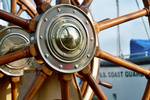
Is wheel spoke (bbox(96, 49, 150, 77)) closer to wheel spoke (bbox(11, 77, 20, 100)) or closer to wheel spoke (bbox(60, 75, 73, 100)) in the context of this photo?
wheel spoke (bbox(60, 75, 73, 100))

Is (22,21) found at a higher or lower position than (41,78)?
higher

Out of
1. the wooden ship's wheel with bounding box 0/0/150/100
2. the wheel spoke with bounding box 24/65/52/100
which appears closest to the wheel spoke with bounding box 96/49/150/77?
the wooden ship's wheel with bounding box 0/0/150/100

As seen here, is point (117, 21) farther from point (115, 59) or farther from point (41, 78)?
point (41, 78)

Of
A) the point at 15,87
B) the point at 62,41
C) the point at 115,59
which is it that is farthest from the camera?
the point at 15,87

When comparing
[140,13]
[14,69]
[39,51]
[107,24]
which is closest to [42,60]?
[39,51]

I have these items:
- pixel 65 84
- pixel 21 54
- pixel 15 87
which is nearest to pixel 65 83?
pixel 65 84

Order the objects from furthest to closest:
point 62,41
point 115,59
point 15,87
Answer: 1. point 15,87
2. point 115,59
3. point 62,41

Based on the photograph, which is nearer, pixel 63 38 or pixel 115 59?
pixel 63 38

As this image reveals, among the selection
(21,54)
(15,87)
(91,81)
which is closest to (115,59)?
(91,81)

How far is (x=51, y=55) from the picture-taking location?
858 mm

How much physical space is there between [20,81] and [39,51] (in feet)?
1.66

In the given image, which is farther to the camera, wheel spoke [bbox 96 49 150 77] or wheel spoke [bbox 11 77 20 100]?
wheel spoke [bbox 11 77 20 100]

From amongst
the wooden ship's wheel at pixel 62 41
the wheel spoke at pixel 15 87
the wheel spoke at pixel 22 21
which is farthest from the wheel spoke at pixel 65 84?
the wheel spoke at pixel 15 87

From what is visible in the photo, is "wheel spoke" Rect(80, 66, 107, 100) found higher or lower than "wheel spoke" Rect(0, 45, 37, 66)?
lower
